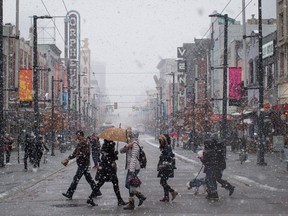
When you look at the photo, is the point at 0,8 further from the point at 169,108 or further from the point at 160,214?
the point at 169,108

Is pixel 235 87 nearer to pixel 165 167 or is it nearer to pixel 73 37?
pixel 165 167

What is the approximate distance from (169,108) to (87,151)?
402ft

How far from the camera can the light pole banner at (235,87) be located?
4322cm

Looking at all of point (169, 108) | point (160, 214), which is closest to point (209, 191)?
point (160, 214)

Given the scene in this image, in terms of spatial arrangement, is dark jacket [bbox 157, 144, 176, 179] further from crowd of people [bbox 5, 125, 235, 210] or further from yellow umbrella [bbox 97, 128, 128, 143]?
yellow umbrella [bbox 97, 128, 128, 143]

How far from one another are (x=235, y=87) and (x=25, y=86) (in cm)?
1472

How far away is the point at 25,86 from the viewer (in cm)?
4044

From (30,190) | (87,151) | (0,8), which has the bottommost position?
(30,190)

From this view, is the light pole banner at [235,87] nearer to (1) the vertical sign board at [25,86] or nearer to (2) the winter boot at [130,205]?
(1) the vertical sign board at [25,86]

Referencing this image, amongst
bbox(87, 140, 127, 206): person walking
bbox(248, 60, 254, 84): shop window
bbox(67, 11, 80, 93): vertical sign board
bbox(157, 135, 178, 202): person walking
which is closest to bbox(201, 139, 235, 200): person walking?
bbox(157, 135, 178, 202): person walking

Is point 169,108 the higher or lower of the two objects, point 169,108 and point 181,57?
the lower

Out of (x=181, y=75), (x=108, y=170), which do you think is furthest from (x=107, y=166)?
(x=181, y=75)

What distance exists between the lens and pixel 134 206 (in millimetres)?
14219

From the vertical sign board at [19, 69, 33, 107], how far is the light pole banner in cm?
1342
